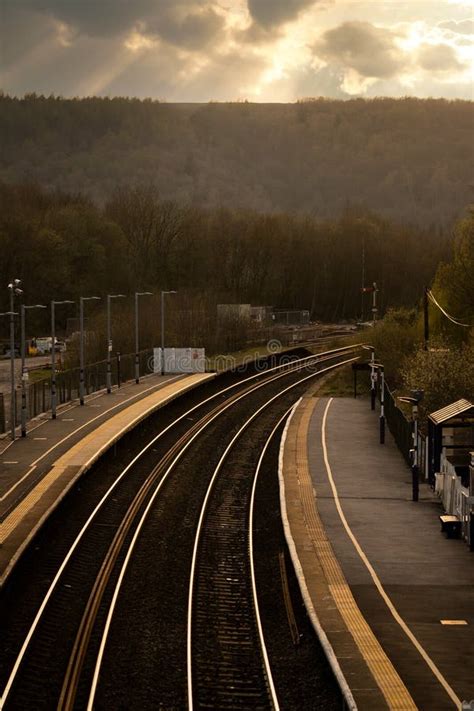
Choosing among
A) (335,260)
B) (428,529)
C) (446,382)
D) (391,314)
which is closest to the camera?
(428,529)

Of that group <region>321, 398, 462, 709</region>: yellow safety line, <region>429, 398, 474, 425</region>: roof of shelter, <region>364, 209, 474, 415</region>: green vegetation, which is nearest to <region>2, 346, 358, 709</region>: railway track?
<region>321, 398, 462, 709</region>: yellow safety line

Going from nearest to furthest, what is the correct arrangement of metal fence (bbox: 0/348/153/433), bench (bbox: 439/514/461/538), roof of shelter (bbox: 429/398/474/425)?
bench (bbox: 439/514/461/538) → roof of shelter (bbox: 429/398/474/425) → metal fence (bbox: 0/348/153/433)

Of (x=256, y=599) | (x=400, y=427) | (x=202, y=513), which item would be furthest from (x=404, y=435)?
(x=256, y=599)

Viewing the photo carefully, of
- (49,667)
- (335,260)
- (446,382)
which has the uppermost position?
(335,260)

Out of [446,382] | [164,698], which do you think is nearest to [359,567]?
[164,698]

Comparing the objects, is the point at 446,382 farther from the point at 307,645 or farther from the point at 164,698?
the point at 164,698

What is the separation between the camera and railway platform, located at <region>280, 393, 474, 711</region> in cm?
1366

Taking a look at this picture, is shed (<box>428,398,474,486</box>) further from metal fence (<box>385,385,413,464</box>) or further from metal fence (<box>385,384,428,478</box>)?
metal fence (<box>385,385,413,464</box>)

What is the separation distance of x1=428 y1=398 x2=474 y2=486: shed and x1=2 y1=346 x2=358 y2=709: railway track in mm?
6292

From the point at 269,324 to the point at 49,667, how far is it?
77.4 meters

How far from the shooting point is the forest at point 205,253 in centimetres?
9338

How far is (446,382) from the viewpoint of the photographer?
35031mm

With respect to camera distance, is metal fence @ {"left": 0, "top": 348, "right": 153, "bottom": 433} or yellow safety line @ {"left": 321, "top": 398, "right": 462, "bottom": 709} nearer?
yellow safety line @ {"left": 321, "top": 398, "right": 462, "bottom": 709}

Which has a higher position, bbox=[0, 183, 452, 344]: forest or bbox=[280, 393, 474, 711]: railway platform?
bbox=[0, 183, 452, 344]: forest
